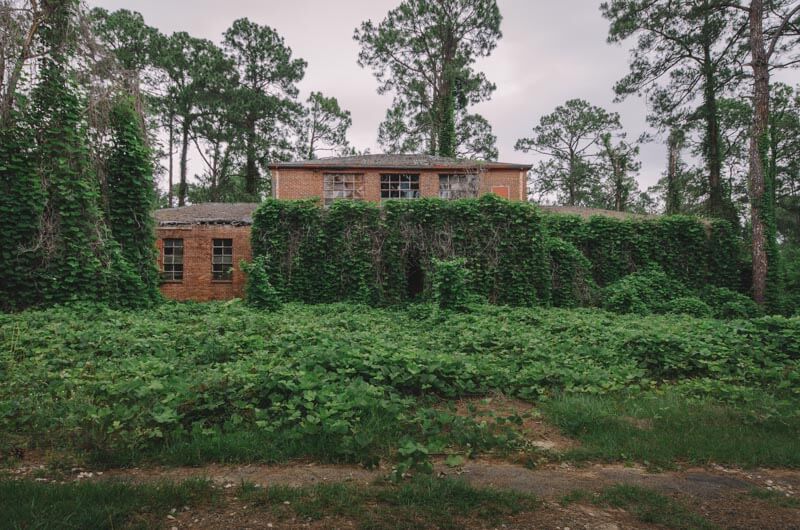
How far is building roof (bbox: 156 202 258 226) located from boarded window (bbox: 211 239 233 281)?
1.03m

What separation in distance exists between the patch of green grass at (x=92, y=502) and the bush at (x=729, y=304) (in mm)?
16342

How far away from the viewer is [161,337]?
22.4 feet

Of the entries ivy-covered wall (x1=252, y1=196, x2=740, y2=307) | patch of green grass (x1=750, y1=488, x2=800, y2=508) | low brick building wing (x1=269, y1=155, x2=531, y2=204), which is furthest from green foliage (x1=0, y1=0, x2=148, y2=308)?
patch of green grass (x1=750, y1=488, x2=800, y2=508)

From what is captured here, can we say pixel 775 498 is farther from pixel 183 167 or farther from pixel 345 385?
pixel 183 167

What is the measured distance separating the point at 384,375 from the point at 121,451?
278 centimetres

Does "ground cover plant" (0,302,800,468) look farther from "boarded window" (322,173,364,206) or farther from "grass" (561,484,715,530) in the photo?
"boarded window" (322,173,364,206)

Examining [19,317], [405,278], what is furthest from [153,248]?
[405,278]

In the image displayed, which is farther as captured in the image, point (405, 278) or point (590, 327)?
point (405, 278)

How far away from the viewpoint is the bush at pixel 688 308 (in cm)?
1306

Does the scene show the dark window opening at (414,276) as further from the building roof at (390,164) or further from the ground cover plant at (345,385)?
the building roof at (390,164)

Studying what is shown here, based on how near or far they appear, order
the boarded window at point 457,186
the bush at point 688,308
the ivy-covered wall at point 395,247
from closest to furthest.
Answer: the bush at point 688,308 → the ivy-covered wall at point 395,247 → the boarded window at point 457,186

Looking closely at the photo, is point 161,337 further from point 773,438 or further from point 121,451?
point 773,438

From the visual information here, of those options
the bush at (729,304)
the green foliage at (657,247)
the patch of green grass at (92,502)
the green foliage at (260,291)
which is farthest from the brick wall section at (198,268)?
the bush at (729,304)

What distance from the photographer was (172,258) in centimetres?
1675
